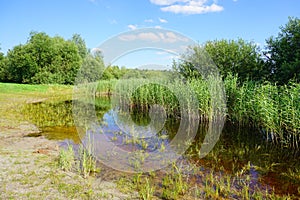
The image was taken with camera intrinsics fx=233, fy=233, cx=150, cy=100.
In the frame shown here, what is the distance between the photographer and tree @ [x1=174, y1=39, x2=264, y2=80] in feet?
46.8

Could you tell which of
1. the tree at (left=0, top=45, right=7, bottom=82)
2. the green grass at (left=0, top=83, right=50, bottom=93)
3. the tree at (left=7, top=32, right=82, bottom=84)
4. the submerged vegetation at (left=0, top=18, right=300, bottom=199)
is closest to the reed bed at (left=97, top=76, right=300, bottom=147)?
the submerged vegetation at (left=0, top=18, right=300, bottom=199)

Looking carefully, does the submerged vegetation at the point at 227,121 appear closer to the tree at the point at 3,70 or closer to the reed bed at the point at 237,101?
the reed bed at the point at 237,101

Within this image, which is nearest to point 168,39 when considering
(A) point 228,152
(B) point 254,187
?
(A) point 228,152

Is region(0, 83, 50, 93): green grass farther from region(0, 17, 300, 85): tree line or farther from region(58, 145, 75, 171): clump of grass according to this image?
region(58, 145, 75, 171): clump of grass

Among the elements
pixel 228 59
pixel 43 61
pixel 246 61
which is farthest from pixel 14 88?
pixel 246 61

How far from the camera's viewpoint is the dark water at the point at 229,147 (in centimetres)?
452

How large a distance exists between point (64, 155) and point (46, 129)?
13.2 ft

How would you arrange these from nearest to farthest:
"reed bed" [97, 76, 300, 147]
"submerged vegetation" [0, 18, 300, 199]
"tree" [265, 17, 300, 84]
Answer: "submerged vegetation" [0, 18, 300, 199]
"reed bed" [97, 76, 300, 147]
"tree" [265, 17, 300, 84]

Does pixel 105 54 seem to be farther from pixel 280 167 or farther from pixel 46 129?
pixel 280 167

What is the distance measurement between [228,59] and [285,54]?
358 centimetres

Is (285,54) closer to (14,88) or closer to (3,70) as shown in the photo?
(14,88)

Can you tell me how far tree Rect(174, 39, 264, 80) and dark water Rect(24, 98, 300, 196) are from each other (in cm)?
589

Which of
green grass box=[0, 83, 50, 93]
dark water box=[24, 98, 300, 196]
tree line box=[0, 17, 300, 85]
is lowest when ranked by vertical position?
dark water box=[24, 98, 300, 196]

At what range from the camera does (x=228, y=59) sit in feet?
50.5
